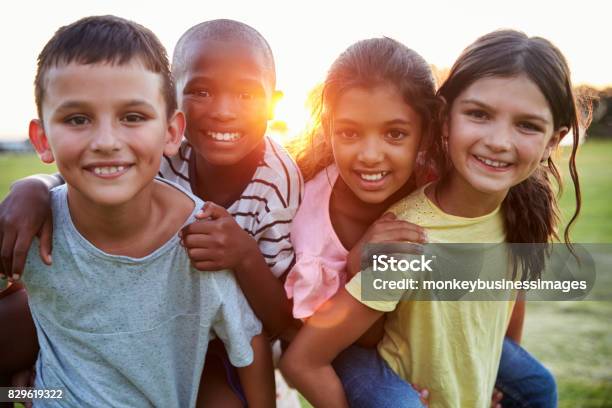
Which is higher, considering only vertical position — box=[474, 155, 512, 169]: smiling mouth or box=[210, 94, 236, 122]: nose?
box=[210, 94, 236, 122]: nose

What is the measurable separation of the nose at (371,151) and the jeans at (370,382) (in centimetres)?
72

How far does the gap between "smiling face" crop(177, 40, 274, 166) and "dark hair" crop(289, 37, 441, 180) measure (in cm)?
28

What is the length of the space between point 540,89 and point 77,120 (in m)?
1.44

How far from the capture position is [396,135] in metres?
2.12

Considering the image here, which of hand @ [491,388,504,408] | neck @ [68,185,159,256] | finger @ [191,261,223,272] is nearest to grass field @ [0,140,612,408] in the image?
hand @ [491,388,504,408]

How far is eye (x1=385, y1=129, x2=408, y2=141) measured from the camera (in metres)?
2.11

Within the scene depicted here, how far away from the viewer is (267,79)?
93.3 inches

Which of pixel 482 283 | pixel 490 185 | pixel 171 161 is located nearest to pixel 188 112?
pixel 171 161

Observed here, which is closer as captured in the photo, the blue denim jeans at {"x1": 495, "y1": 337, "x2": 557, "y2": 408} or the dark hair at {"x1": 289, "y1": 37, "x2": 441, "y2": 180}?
the dark hair at {"x1": 289, "y1": 37, "x2": 441, "y2": 180}

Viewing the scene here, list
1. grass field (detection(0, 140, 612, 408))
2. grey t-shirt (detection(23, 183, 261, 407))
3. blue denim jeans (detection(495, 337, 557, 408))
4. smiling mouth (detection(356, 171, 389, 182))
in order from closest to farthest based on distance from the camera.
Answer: grey t-shirt (detection(23, 183, 261, 407))
smiling mouth (detection(356, 171, 389, 182))
blue denim jeans (detection(495, 337, 557, 408))
grass field (detection(0, 140, 612, 408))

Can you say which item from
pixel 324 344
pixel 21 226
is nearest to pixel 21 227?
pixel 21 226

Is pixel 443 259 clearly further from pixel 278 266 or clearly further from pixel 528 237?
pixel 278 266

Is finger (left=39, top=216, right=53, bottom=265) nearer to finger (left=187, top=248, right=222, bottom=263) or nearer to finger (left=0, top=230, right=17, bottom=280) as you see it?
finger (left=0, top=230, right=17, bottom=280)

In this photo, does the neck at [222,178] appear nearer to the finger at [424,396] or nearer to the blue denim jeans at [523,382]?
the finger at [424,396]
